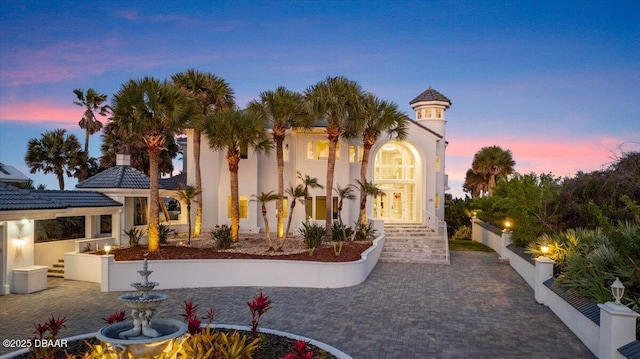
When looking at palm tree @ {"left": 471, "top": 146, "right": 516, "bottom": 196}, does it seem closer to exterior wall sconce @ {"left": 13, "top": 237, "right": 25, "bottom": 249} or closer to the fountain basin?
exterior wall sconce @ {"left": 13, "top": 237, "right": 25, "bottom": 249}

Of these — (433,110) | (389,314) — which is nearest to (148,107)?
(389,314)

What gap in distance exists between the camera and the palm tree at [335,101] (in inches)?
851

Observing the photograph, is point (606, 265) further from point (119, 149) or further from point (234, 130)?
point (119, 149)

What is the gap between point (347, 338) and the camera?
10125 mm

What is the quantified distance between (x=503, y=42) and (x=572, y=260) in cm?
1263

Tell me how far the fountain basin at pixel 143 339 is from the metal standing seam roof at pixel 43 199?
341 inches

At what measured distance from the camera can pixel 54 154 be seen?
30.9 meters

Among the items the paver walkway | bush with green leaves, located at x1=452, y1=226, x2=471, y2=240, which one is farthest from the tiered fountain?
bush with green leaves, located at x1=452, y1=226, x2=471, y2=240

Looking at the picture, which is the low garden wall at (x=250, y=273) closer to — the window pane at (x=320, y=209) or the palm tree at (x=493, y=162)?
the window pane at (x=320, y=209)

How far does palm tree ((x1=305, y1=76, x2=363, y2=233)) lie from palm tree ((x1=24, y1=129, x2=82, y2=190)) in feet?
61.9

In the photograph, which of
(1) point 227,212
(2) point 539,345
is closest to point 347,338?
(2) point 539,345

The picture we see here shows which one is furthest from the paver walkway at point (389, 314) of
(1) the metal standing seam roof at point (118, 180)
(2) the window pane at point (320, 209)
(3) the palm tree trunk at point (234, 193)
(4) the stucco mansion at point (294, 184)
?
(2) the window pane at point (320, 209)

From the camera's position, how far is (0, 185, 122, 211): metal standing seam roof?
14.5 m

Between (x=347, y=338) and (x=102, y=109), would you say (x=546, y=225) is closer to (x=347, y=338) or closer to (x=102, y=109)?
(x=347, y=338)
